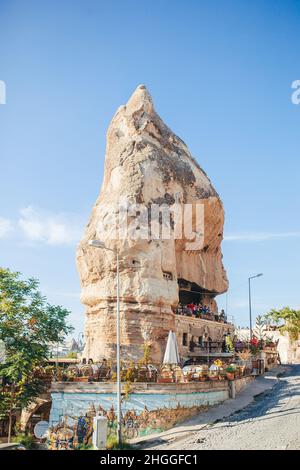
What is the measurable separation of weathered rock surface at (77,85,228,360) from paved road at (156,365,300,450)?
1003 centimetres

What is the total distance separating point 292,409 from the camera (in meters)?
21.7

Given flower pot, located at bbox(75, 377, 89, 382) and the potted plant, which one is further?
the potted plant

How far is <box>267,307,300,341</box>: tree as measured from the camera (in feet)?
194

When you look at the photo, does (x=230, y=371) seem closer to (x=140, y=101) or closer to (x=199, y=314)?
(x=199, y=314)

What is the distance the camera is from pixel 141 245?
3244cm

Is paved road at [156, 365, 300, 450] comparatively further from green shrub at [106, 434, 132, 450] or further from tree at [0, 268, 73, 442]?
tree at [0, 268, 73, 442]

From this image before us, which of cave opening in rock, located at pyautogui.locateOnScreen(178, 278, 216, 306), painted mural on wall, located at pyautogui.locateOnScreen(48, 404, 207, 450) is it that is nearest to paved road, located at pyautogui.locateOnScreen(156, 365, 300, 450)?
painted mural on wall, located at pyautogui.locateOnScreen(48, 404, 207, 450)

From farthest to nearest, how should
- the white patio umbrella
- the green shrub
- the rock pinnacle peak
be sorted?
the rock pinnacle peak, the white patio umbrella, the green shrub

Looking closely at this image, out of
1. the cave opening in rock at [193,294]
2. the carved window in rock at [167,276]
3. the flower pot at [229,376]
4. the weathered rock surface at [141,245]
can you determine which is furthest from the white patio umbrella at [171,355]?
the cave opening in rock at [193,294]

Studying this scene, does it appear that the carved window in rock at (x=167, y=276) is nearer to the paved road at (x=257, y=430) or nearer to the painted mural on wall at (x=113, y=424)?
the paved road at (x=257, y=430)

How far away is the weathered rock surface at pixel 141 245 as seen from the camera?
1243 inches

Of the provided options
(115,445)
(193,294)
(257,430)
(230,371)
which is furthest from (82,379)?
(193,294)

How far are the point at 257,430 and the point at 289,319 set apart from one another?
4790 centimetres
